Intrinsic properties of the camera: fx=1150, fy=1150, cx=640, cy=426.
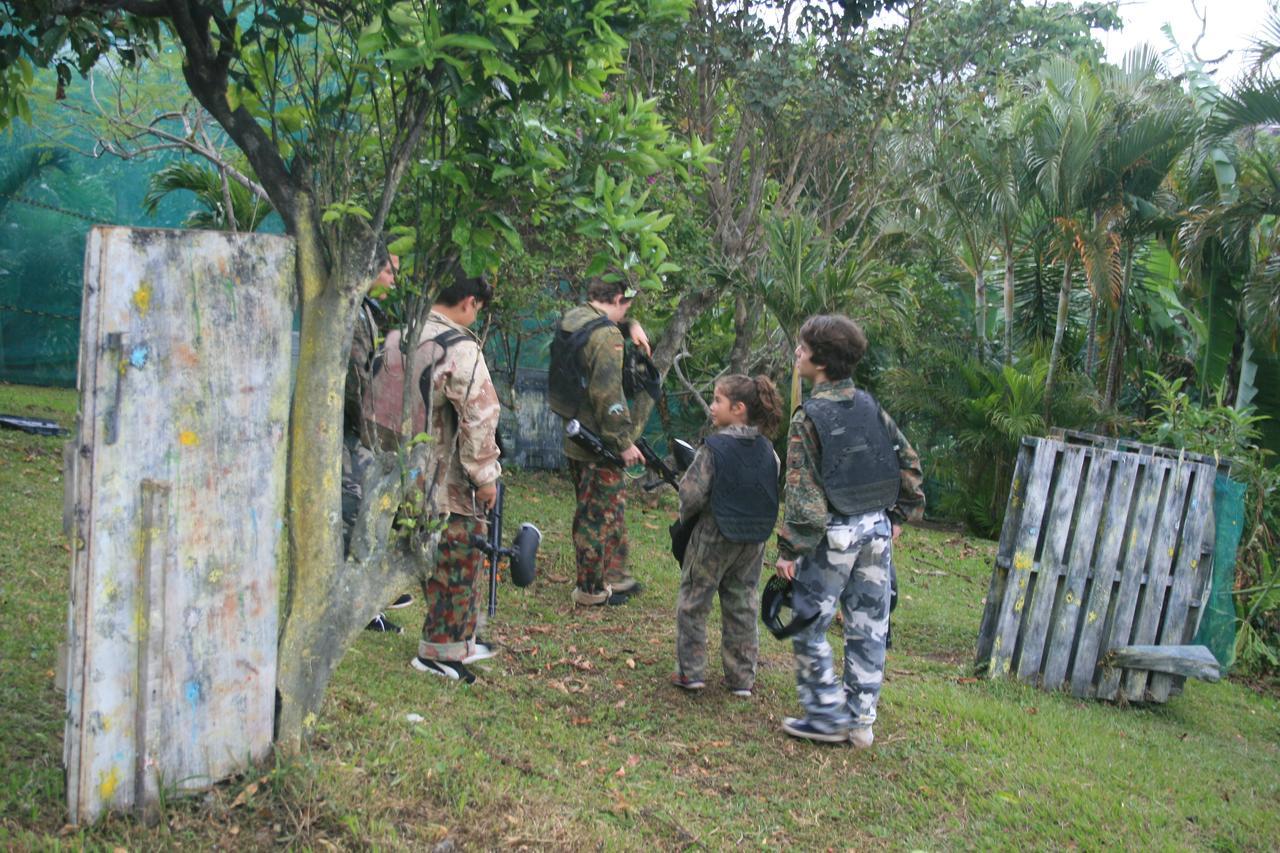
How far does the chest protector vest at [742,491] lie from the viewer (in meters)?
5.55

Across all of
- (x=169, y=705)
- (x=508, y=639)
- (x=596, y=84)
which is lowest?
(x=508, y=639)

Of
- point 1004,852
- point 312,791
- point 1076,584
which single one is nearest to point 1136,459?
point 1076,584

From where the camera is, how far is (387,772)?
13.1 feet

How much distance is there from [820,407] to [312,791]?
9.15ft

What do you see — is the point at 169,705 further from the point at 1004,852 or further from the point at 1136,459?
the point at 1136,459

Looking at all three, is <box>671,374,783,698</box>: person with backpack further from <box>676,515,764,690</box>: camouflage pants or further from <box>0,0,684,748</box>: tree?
<box>0,0,684,748</box>: tree

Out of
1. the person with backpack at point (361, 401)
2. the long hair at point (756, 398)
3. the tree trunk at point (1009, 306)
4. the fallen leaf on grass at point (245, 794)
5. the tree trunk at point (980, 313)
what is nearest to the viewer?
the fallen leaf on grass at point (245, 794)

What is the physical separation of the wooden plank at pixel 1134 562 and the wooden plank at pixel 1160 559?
42 mm

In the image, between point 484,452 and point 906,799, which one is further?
point 484,452

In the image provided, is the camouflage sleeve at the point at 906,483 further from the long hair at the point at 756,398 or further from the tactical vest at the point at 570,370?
the tactical vest at the point at 570,370

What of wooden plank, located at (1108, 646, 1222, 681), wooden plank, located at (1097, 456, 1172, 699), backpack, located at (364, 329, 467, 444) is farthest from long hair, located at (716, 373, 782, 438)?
wooden plank, located at (1108, 646, 1222, 681)

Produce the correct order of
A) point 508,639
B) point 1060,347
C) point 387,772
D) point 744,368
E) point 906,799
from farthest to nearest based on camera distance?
point 1060,347 → point 744,368 → point 508,639 → point 906,799 → point 387,772

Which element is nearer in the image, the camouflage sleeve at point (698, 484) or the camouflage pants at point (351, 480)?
the camouflage sleeve at point (698, 484)

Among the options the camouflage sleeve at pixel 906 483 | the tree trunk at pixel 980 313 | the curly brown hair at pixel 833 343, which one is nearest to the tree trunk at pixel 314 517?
the curly brown hair at pixel 833 343
